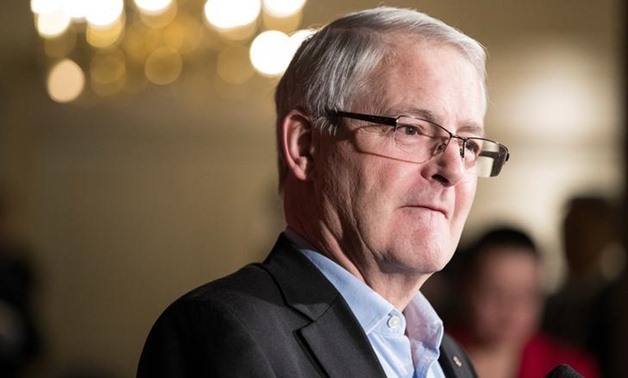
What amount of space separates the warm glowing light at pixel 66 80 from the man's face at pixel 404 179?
185 inches

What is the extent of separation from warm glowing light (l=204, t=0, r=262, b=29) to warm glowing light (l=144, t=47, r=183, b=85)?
1.33ft

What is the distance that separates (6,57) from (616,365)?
7.25 m

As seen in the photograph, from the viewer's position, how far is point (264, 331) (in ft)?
4.53

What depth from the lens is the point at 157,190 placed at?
11.0 m

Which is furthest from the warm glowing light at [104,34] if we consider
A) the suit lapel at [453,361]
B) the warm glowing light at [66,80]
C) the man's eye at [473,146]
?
the man's eye at [473,146]

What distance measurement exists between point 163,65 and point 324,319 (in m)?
4.79

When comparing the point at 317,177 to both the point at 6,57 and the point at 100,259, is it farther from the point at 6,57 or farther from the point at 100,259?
the point at 100,259

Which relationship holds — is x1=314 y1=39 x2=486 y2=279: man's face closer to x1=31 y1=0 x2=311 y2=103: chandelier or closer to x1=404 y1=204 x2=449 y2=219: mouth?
x1=404 y1=204 x2=449 y2=219: mouth

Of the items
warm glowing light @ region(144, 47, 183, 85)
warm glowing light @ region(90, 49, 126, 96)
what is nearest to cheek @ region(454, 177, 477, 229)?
warm glowing light @ region(144, 47, 183, 85)

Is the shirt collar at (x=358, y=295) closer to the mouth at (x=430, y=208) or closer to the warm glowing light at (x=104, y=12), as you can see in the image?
the mouth at (x=430, y=208)

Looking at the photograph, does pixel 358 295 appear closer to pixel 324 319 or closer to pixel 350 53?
pixel 324 319

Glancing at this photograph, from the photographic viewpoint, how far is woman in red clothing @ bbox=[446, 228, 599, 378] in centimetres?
307

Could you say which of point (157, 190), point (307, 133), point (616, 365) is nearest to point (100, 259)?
point (157, 190)

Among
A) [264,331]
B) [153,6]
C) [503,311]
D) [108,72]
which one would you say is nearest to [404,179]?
[264,331]
